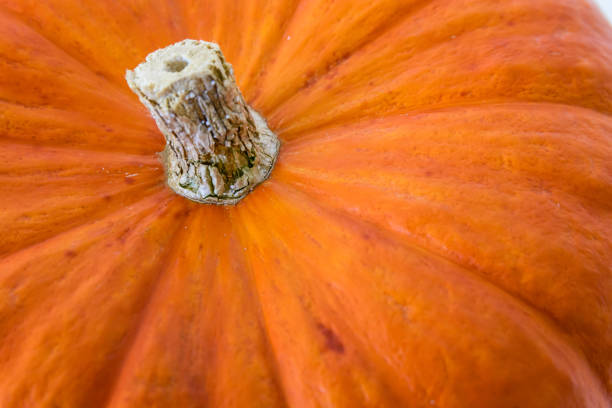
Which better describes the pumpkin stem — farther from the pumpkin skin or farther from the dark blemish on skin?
the dark blemish on skin

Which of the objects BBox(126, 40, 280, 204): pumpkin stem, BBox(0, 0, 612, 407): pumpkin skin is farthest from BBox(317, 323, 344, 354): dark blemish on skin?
BBox(126, 40, 280, 204): pumpkin stem

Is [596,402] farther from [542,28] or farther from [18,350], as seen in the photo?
[18,350]

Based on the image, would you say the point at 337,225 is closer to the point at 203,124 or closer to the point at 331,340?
the point at 331,340

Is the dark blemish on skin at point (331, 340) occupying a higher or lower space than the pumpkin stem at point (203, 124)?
lower

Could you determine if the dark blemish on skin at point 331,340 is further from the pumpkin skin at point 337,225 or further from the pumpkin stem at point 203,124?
the pumpkin stem at point 203,124

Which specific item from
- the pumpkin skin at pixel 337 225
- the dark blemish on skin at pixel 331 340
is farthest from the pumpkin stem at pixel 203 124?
the dark blemish on skin at pixel 331 340
